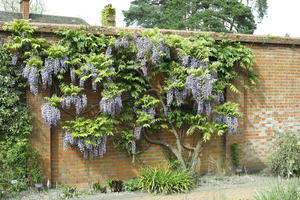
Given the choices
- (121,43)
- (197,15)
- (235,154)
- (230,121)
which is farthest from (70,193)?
(197,15)

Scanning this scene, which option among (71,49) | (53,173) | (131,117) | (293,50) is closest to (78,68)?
(71,49)

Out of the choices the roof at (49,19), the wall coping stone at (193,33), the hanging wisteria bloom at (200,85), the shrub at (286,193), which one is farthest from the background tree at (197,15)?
the shrub at (286,193)

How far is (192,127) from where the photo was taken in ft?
24.9

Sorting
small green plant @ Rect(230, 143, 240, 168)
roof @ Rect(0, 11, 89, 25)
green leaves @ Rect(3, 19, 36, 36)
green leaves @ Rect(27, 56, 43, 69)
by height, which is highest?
roof @ Rect(0, 11, 89, 25)

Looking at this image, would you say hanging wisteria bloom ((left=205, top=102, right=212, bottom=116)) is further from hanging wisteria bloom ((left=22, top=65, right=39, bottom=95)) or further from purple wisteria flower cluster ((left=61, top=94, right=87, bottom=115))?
hanging wisteria bloom ((left=22, top=65, right=39, bottom=95))

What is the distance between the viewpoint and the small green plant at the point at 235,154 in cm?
838

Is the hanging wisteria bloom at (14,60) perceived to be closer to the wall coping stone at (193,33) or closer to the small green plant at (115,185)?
the wall coping stone at (193,33)

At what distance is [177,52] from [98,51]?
1559 mm

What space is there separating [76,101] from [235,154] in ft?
12.2

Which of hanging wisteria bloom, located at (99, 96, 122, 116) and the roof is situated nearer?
hanging wisteria bloom, located at (99, 96, 122, 116)

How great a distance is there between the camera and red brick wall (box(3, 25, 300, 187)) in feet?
23.5

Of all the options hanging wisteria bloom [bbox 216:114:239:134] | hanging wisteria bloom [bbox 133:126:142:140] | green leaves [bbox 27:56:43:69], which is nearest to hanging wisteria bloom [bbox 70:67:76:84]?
green leaves [bbox 27:56:43:69]

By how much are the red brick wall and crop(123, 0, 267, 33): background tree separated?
49.7ft

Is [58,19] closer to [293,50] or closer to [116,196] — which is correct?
[293,50]
